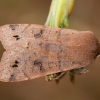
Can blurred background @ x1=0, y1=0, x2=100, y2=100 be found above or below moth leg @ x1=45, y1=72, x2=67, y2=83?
above

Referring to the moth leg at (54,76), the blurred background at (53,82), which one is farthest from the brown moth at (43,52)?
the blurred background at (53,82)

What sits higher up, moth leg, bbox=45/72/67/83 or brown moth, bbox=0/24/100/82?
brown moth, bbox=0/24/100/82

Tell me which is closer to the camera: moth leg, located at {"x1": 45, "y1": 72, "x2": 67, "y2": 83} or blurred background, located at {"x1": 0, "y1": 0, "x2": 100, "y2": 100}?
moth leg, located at {"x1": 45, "y1": 72, "x2": 67, "y2": 83}

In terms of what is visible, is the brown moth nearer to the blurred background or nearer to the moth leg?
the moth leg

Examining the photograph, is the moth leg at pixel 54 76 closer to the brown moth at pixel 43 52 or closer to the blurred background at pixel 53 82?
the brown moth at pixel 43 52

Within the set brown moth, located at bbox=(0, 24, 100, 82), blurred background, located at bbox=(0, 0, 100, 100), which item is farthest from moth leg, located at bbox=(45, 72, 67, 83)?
blurred background, located at bbox=(0, 0, 100, 100)

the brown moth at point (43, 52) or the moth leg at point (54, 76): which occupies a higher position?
the brown moth at point (43, 52)
